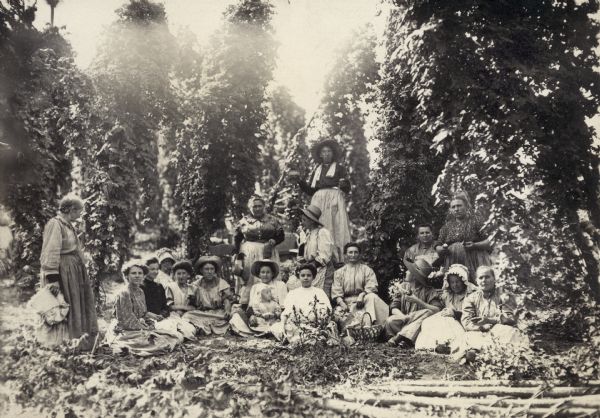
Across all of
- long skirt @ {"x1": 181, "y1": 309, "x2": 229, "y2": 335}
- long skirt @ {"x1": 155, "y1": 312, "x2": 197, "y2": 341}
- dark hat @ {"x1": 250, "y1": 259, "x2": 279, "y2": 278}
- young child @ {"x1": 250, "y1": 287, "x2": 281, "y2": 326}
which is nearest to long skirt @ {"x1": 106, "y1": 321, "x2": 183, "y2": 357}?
long skirt @ {"x1": 155, "y1": 312, "x2": 197, "y2": 341}

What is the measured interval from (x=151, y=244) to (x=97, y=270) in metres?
8.59

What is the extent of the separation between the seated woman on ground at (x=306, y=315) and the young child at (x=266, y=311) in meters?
0.32

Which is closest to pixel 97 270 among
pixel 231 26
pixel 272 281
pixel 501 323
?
pixel 272 281

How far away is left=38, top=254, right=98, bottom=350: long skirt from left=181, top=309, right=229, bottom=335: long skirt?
1282 mm

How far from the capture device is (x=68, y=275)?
5.14 m

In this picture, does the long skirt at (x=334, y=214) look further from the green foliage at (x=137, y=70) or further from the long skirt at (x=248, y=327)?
the green foliage at (x=137, y=70)

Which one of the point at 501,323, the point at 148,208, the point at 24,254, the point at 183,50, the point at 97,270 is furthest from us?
the point at 148,208

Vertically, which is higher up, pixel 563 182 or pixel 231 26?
pixel 231 26

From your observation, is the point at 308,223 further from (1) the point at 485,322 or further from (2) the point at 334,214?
(1) the point at 485,322

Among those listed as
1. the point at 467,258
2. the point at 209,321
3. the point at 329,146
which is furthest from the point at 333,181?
the point at 209,321

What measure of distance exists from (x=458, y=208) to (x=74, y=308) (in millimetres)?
4483

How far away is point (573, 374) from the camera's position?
12.7ft

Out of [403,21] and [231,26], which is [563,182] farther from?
[231,26]

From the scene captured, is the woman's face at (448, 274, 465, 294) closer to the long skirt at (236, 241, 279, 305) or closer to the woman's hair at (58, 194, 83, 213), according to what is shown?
the long skirt at (236, 241, 279, 305)
